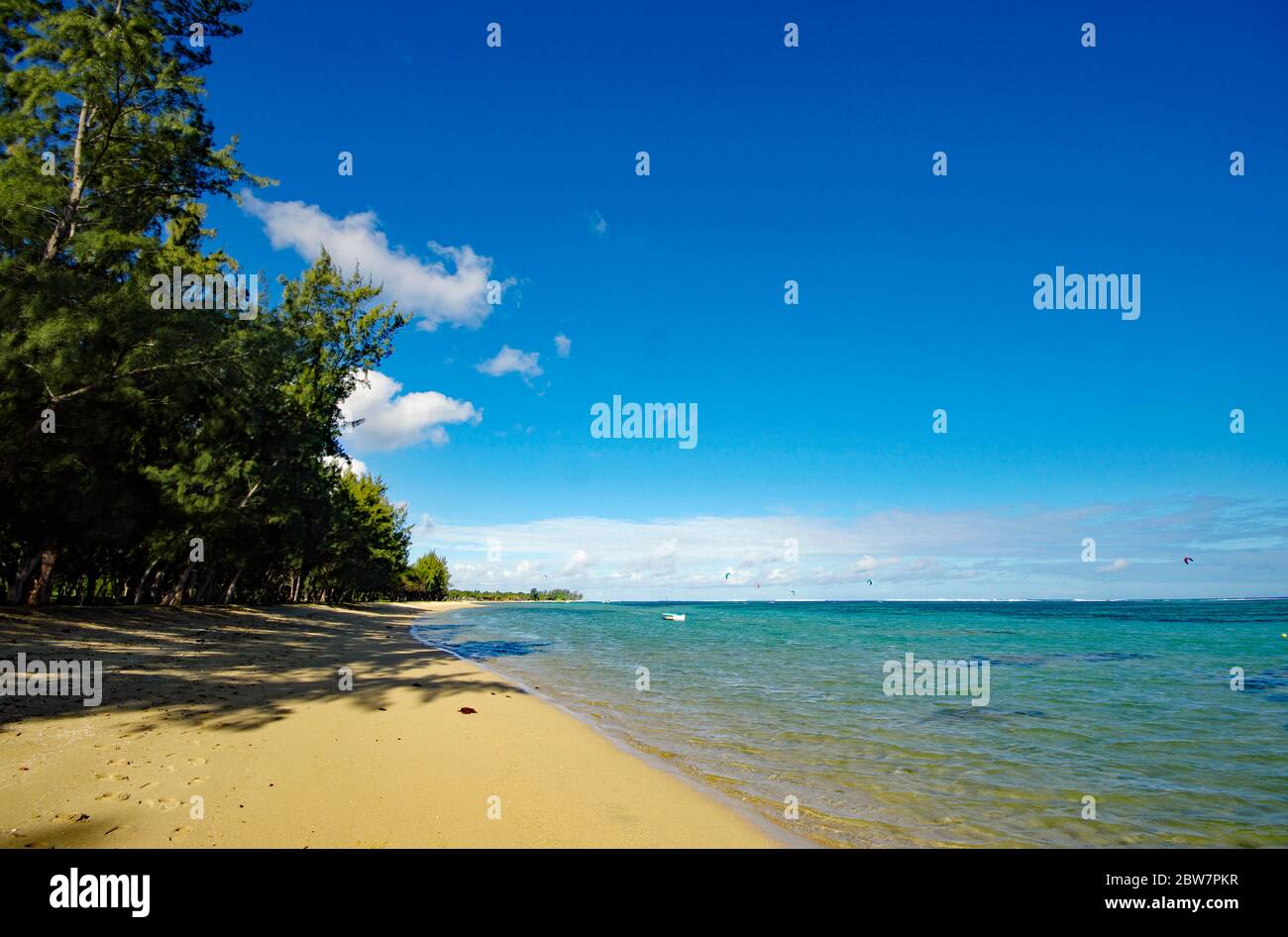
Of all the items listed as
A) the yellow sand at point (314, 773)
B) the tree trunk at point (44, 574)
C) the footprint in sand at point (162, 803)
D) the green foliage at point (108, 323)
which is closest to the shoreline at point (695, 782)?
the yellow sand at point (314, 773)

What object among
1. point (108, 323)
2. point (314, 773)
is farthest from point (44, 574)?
point (314, 773)

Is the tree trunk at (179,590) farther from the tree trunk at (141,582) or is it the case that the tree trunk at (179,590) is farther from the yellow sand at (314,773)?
the yellow sand at (314,773)

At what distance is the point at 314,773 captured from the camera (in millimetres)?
6480

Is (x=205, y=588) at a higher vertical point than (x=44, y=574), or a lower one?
lower

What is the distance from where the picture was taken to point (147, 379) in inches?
656

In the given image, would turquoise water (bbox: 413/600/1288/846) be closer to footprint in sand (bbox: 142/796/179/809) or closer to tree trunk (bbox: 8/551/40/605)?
footprint in sand (bbox: 142/796/179/809)

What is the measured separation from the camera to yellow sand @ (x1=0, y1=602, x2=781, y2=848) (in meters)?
4.95

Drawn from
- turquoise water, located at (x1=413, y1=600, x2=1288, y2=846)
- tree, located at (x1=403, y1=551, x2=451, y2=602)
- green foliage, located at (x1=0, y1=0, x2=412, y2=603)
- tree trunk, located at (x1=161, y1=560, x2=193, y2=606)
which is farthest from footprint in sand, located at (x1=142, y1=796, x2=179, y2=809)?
tree, located at (x1=403, y1=551, x2=451, y2=602)

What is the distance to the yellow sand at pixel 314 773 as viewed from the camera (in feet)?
16.2

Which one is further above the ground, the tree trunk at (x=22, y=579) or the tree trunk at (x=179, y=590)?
the tree trunk at (x=22, y=579)

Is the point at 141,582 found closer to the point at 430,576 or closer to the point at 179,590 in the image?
the point at 179,590

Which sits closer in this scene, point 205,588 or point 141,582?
point 141,582

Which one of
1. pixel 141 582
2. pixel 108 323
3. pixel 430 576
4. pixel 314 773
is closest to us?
pixel 314 773

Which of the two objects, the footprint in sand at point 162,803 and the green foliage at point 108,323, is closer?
the footprint in sand at point 162,803
